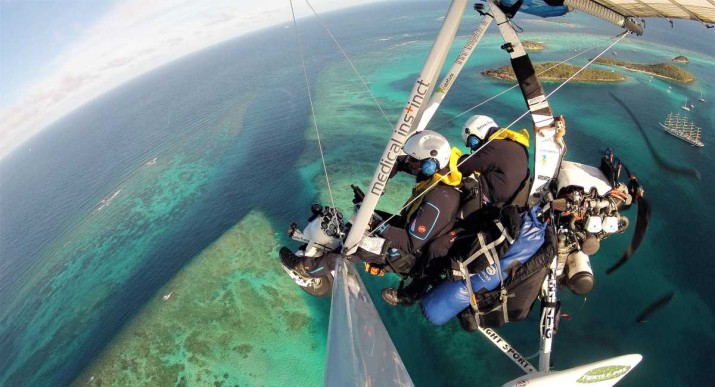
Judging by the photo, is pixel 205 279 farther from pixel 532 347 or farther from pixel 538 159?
pixel 538 159

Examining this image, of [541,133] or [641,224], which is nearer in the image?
[641,224]

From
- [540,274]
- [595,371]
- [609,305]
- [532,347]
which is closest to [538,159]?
[540,274]

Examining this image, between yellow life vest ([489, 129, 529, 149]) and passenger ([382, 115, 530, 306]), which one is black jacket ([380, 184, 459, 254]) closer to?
passenger ([382, 115, 530, 306])

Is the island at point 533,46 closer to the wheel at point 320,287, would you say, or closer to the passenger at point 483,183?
the passenger at point 483,183

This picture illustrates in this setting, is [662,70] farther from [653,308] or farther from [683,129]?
[653,308]

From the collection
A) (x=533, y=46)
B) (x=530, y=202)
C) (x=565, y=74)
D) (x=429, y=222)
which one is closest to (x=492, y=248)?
(x=429, y=222)

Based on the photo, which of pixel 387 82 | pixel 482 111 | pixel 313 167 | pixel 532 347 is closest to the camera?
pixel 532 347

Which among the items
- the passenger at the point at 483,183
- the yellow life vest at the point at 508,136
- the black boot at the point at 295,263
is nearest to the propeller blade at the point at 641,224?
the passenger at the point at 483,183

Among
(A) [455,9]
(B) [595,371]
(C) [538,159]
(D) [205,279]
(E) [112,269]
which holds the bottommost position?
(E) [112,269]
